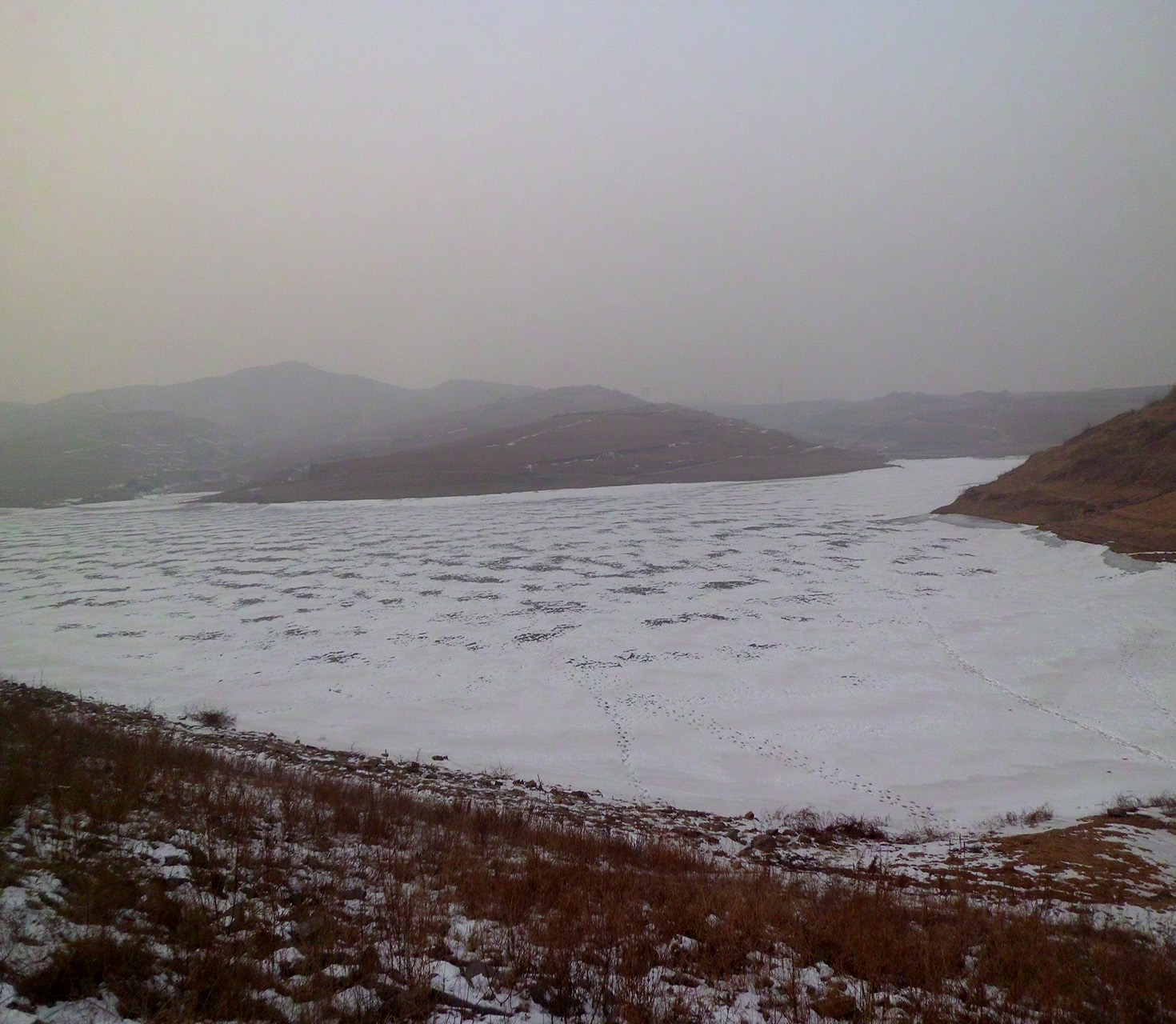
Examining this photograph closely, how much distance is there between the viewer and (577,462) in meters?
86.5

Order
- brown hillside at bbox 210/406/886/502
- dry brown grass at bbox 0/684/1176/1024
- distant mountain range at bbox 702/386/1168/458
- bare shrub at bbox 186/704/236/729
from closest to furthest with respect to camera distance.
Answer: dry brown grass at bbox 0/684/1176/1024 < bare shrub at bbox 186/704/236/729 < brown hillside at bbox 210/406/886/502 < distant mountain range at bbox 702/386/1168/458

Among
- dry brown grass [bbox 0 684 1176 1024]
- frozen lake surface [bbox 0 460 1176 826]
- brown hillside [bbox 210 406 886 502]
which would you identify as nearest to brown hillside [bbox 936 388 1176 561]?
frozen lake surface [bbox 0 460 1176 826]

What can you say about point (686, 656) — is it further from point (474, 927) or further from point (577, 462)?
point (577, 462)

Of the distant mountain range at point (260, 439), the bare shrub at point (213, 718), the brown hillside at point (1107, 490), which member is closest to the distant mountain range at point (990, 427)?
the distant mountain range at point (260, 439)

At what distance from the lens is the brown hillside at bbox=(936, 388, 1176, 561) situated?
25.5 metres

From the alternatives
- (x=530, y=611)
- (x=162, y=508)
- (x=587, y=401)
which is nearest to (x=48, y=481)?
(x=162, y=508)

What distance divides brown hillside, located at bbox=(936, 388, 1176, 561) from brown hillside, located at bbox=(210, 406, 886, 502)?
43.0m

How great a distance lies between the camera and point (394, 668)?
16281 mm

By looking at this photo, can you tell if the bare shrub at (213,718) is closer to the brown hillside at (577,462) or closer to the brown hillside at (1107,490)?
the brown hillside at (1107,490)

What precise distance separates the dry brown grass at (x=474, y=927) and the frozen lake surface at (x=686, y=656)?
4.54 metres

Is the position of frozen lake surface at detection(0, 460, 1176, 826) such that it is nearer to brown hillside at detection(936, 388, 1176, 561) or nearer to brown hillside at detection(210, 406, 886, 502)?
brown hillside at detection(936, 388, 1176, 561)

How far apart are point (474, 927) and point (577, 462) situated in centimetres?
8258

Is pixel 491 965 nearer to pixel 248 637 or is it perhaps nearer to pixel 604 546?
pixel 248 637

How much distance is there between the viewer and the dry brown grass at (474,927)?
11.7 ft
